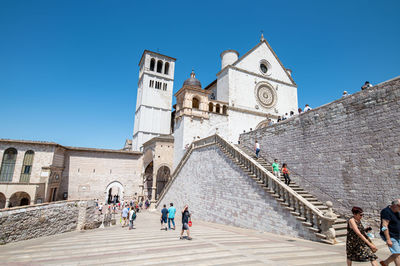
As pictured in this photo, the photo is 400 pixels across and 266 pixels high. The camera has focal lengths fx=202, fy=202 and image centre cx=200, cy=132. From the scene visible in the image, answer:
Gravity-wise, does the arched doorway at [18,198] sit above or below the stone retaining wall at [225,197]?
below

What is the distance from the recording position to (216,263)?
447 cm

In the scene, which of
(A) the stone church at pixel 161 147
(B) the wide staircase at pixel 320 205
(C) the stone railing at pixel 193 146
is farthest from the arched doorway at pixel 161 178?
(B) the wide staircase at pixel 320 205

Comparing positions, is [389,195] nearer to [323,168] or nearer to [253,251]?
[323,168]

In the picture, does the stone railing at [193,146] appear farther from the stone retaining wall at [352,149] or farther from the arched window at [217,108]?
the arched window at [217,108]

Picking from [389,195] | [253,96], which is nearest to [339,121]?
[389,195]

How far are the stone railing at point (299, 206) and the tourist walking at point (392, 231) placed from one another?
307 cm

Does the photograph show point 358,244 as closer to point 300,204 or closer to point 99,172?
point 300,204

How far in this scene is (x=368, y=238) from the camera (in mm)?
3756

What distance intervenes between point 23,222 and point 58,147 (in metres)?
16.9

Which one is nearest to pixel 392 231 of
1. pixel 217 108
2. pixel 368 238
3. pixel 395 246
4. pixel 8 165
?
pixel 395 246

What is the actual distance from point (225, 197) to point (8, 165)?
2442 cm

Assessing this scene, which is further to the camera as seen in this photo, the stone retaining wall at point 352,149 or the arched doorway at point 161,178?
the arched doorway at point 161,178

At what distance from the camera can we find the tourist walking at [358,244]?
3.53m

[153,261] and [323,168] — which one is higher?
[323,168]
